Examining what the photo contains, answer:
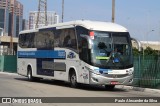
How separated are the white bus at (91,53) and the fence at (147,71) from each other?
2.31m

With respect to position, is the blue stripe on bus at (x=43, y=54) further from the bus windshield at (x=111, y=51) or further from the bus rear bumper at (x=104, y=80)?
the bus rear bumper at (x=104, y=80)

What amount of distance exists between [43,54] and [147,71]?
6.70m

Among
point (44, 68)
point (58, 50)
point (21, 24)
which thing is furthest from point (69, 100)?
point (21, 24)

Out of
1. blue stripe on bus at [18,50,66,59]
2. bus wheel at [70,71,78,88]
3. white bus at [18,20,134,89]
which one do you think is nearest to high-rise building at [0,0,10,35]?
blue stripe on bus at [18,50,66,59]

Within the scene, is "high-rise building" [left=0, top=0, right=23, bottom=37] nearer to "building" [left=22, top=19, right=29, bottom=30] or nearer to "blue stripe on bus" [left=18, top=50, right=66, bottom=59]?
"building" [left=22, top=19, right=29, bottom=30]

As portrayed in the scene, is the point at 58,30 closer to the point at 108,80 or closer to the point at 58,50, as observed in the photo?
the point at 58,50

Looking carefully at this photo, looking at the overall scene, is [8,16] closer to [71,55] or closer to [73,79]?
[71,55]

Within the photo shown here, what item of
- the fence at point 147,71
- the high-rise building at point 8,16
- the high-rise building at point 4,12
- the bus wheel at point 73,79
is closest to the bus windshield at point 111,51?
the bus wheel at point 73,79

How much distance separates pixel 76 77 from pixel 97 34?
8.93 ft

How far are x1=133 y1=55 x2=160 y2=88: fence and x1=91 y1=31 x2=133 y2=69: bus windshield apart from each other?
2.55m

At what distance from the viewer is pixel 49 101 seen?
14.3 meters

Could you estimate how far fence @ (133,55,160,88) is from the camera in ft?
73.3

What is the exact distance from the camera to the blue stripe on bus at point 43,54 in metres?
23.0

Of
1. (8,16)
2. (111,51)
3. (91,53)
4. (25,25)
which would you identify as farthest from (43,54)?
(25,25)
